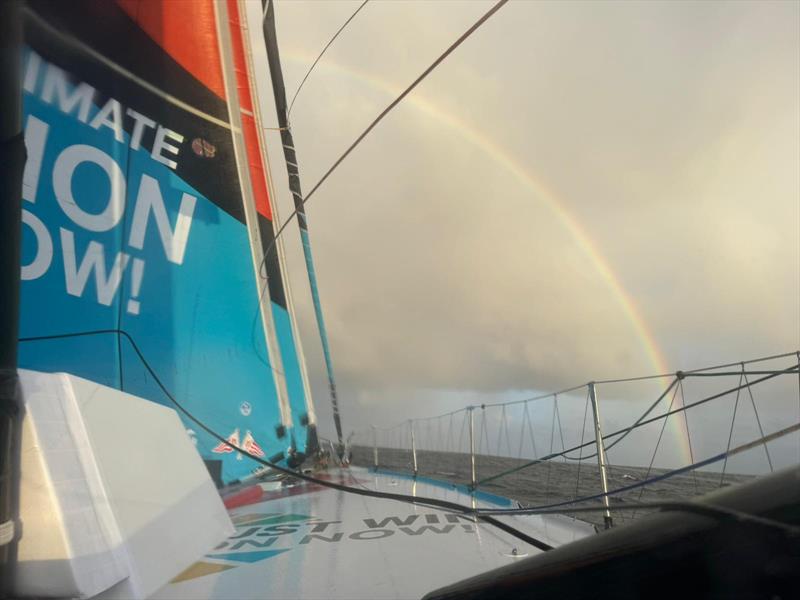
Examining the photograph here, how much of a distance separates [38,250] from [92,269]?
439mm

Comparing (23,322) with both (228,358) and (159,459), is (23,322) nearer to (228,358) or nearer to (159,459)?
(228,358)

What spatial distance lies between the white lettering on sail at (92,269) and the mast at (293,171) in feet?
5.35

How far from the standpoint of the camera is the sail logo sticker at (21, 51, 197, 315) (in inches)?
168

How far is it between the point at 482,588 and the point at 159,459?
1.95 meters

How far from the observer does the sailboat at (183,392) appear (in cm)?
165

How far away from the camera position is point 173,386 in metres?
5.13

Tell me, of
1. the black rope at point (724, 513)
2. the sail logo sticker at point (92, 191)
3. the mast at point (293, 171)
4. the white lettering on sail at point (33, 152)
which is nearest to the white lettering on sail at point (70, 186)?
the sail logo sticker at point (92, 191)

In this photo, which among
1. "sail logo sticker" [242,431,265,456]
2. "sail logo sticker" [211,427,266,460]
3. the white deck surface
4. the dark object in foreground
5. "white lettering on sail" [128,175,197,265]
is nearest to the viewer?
the dark object in foreground

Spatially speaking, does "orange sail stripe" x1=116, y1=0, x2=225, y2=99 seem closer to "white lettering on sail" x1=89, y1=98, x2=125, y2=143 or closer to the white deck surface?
"white lettering on sail" x1=89, y1=98, x2=125, y2=143

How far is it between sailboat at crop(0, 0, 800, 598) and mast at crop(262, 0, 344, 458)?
43 mm

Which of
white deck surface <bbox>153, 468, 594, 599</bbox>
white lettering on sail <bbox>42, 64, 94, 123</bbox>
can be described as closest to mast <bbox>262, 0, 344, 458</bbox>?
white lettering on sail <bbox>42, 64, 94, 123</bbox>

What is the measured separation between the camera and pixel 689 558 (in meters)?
0.81

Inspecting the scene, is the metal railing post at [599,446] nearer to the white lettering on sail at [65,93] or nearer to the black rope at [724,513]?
the black rope at [724,513]

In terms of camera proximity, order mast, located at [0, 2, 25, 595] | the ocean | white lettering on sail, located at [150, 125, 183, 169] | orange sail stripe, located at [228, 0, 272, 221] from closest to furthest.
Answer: mast, located at [0, 2, 25, 595], the ocean, white lettering on sail, located at [150, 125, 183, 169], orange sail stripe, located at [228, 0, 272, 221]
